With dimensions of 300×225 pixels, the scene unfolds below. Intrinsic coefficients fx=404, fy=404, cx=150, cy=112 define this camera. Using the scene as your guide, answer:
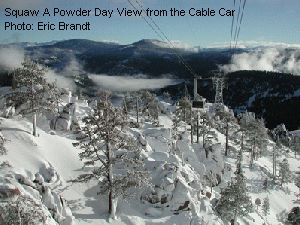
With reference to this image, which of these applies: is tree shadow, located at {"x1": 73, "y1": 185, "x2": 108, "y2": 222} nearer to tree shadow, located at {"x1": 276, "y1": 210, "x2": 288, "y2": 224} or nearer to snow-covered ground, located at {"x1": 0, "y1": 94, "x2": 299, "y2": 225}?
snow-covered ground, located at {"x1": 0, "y1": 94, "x2": 299, "y2": 225}

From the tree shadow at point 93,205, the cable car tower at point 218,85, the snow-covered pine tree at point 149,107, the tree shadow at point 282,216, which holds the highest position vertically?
the cable car tower at point 218,85

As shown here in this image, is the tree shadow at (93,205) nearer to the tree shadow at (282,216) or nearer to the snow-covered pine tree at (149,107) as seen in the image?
the tree shadow at (282,216)

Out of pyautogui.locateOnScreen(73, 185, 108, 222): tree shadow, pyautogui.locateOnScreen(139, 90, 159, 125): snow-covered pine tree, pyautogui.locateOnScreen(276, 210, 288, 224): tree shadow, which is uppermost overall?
pyautogui.locateOnScreen(139, 90, 159, 125): snow-covered pine tree

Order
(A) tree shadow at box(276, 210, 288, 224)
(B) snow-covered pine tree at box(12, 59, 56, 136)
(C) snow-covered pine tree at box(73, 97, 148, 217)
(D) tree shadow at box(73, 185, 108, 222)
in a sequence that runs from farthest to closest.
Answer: (A) tree shadow at box(276, 210, 288, 224) → (B) snow-covered pine tree at box(12, 59, 56, 136) → (D) tree shadow at box(73, 185, 108, 222) → (C) snow-covered pine tree at box(73, 97, 148, 217)

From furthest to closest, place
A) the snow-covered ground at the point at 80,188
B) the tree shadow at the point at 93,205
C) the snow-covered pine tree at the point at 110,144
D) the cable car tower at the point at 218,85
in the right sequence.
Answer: the cable car tower at the point at 218,85
the tree shadow at the point at 93,205
the snow-covered pine tree at the point at 110,144
the snow-covered ground at the point at 80,188

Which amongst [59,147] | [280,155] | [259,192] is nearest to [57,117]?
[59,147]

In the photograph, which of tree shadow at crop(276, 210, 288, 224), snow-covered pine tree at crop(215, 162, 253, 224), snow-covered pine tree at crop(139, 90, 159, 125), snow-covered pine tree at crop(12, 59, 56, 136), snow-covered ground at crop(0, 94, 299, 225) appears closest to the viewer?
snow-covered ground at crop(0, 94, 299, 225)

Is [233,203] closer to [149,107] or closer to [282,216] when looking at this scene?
[282,216]

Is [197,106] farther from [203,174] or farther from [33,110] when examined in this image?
[203,174]

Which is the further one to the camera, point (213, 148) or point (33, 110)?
point (213, 148)

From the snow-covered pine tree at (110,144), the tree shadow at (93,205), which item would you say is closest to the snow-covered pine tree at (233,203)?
the snow-covered pine tree at (110,144)

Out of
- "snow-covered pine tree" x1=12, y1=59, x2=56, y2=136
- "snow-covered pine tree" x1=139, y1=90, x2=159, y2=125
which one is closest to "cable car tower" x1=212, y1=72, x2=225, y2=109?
"snow-covered pine tree" x1=12, y1=59, x2=56, y2=136
